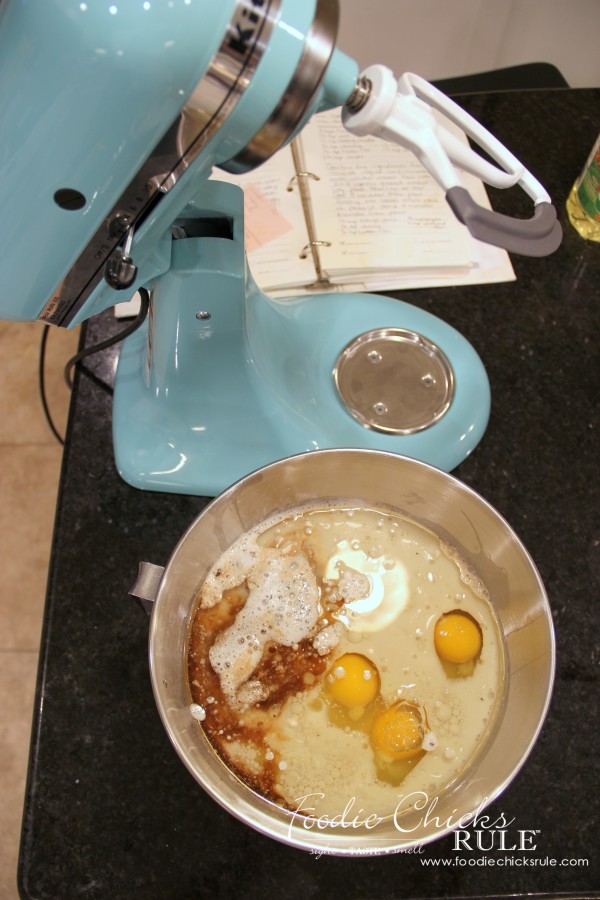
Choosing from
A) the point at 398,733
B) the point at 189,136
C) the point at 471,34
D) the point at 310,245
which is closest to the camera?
the point at 189,136

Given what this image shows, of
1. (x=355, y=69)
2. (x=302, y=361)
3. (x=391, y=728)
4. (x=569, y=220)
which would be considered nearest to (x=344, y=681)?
(x=391, y=728)

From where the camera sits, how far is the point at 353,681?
1.95ft

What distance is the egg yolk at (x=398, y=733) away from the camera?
1.90 ft

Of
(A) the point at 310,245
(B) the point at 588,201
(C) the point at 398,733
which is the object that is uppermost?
(B) the point at 588,201

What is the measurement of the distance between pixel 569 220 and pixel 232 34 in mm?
667

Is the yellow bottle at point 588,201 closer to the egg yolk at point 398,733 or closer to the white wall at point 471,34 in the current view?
the egg yolk at point 398,733

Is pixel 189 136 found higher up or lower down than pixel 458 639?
higher up

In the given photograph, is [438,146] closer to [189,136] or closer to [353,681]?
[189,136]

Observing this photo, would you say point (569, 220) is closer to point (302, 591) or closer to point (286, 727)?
point (302, 591)

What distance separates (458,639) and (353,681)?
0.32 feet

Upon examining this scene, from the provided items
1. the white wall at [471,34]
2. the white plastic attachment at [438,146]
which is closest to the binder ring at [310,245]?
the white plastic attachment at [438,146]

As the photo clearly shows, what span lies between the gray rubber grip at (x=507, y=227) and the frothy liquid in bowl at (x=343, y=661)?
0.26 metres
